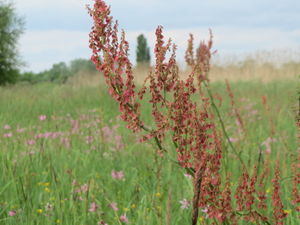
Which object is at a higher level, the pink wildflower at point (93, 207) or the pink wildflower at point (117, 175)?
the pink wildflower at point (93, 207)

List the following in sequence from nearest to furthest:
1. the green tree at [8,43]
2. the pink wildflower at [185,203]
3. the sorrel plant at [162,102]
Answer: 1. the sorrel plant at [162,102]
2. the pink wildflower at [185,203]
3. the green tree at [8,43]

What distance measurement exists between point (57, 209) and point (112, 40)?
1858 millimetres

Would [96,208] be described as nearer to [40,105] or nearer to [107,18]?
[107,18]

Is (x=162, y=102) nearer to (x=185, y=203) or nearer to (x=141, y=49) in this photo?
(x=185, y=203)

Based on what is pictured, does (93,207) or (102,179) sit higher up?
(93,207)

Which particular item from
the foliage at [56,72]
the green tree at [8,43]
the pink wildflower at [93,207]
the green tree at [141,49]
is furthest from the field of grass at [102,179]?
the foliage at [56,72]

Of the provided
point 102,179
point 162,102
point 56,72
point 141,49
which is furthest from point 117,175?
point 56,72

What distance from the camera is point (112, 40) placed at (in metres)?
1.69

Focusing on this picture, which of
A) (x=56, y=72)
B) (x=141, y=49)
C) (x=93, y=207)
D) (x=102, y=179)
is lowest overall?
(x=56, y=72)

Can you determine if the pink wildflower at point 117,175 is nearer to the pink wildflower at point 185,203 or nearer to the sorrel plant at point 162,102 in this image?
the pink wildflower at point 185,203

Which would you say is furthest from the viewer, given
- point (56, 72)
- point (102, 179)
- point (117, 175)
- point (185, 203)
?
point (56, 72)

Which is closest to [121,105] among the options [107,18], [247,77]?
[107,18]

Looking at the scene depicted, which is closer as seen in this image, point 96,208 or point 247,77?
point 96,208

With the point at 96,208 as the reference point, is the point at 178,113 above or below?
above
